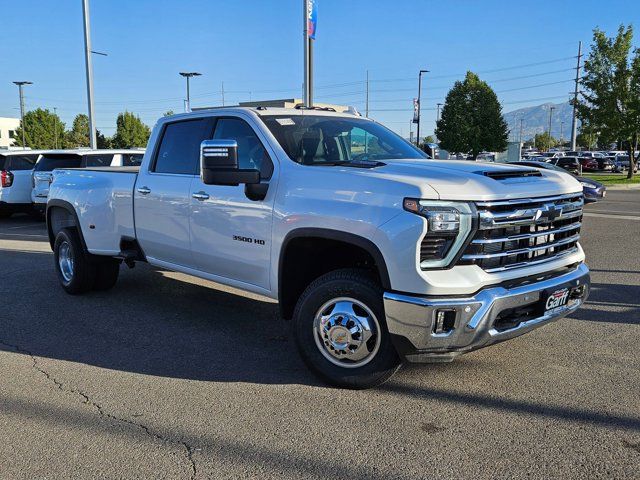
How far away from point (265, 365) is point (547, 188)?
2421 millimetres

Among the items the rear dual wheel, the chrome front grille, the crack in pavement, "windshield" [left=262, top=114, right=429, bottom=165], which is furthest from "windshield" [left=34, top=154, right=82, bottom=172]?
the chrome front grille

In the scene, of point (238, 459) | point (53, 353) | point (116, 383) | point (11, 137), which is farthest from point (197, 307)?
point (11, 137)

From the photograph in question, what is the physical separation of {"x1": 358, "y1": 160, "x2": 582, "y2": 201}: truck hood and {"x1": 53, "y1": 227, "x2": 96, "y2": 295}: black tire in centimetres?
397

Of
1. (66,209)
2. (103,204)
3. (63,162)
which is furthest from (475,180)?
(63,162)

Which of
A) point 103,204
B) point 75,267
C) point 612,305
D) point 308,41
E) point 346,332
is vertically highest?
point 308,41

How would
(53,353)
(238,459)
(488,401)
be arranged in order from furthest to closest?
(53,353) → (488,401) → (238,459)

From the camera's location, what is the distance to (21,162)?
1421 cm

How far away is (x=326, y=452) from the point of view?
10.3 ft

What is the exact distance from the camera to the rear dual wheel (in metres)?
6.49

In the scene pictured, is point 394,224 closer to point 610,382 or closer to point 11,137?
point 610,382

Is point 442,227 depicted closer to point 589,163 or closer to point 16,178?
point 16,178

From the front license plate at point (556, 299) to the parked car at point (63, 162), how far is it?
36.3 ft

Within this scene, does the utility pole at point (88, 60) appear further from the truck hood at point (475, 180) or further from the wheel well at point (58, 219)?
the truck hood at point (475, 180)

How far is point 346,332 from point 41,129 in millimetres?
76774
